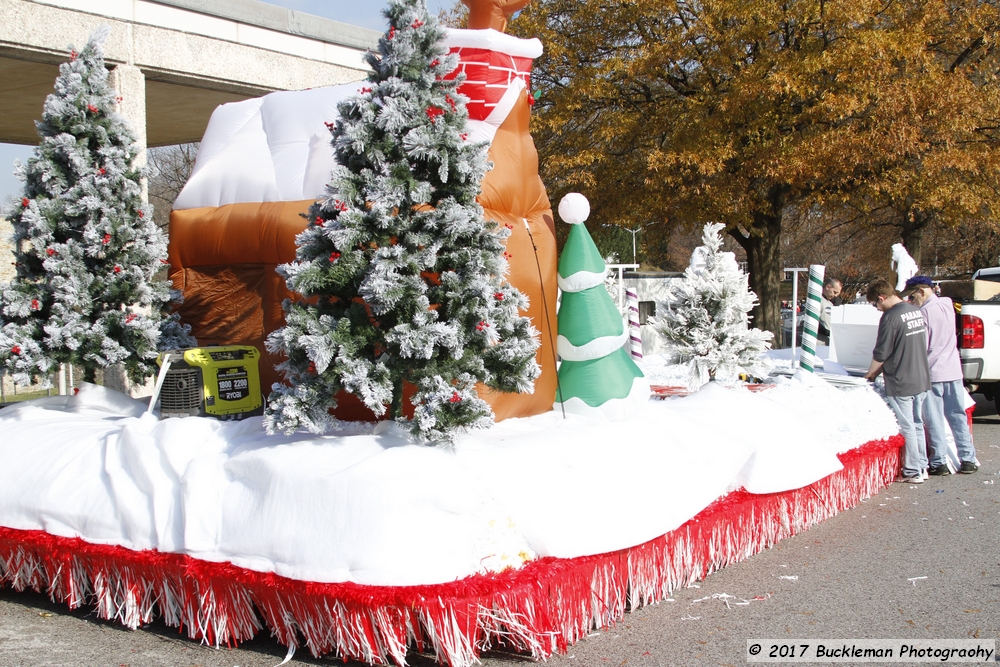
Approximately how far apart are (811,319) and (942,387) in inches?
50.7

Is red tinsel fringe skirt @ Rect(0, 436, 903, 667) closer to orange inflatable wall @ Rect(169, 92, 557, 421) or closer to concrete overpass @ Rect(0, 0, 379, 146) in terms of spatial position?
orange inflatable wall @ Rect(169, 92, 557, 421)

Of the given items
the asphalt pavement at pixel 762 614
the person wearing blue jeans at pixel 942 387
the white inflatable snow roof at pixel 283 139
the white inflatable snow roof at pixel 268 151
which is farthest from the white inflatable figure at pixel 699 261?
the white inflatable snow roof at pixel 268 151

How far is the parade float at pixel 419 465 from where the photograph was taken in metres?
3.88

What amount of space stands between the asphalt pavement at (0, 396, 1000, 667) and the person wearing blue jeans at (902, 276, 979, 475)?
68.4 inches

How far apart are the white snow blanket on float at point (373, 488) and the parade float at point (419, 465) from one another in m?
0.01

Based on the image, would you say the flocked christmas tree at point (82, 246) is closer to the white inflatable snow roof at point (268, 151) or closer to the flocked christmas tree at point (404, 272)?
the white inflatable snow roof at point (268, 151)

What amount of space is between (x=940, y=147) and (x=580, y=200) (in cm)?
1146

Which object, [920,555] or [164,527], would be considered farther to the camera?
[920,555]

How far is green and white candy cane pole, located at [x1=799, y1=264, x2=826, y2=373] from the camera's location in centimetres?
816

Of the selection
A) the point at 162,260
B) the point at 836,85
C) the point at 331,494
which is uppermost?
the point at 836,85

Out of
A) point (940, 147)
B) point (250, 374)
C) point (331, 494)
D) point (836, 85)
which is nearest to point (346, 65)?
point (250, 374)

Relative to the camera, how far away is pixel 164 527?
14.1 ft

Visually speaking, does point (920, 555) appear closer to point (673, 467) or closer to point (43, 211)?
point (673, 467)

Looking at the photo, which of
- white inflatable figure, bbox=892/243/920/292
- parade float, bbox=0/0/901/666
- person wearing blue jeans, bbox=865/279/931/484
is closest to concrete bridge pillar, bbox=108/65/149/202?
parade float, bbox=0/0/901/666
